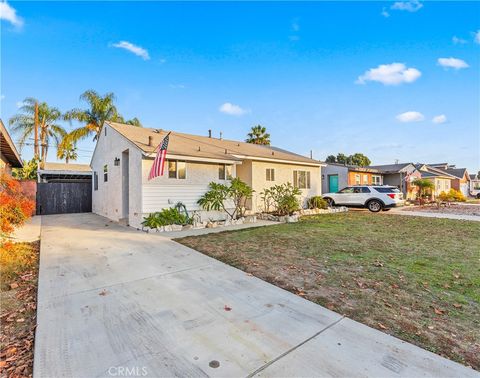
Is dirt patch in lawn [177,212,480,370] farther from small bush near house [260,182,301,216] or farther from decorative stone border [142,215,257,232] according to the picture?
small bush near house [260,182,301,216]

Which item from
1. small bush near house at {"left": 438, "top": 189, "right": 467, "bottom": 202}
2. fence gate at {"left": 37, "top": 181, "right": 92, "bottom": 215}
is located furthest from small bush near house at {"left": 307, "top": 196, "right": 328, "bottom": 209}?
small bush near house at {"left": 438, "top": 189, "right": 467, "bottom": 202}

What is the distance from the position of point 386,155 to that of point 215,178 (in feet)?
116

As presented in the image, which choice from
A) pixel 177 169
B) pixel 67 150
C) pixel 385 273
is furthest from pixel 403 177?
pixel 67 150

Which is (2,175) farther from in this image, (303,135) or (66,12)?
(303,135)

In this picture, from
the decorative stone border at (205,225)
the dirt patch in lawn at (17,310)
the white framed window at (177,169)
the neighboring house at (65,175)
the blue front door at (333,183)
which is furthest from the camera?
the blue front door at (333,183)

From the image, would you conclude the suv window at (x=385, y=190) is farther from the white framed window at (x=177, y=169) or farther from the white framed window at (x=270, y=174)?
the white framed window at (x=177, y=169)

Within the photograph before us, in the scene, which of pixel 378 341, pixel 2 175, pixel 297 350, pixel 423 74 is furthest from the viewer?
pixel 423 74

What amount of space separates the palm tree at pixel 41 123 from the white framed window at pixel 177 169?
20033 millimetres

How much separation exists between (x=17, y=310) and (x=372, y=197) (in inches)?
640

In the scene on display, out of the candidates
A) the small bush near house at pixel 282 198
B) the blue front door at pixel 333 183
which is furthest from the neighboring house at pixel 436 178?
the small bush near house at pixel 282 198

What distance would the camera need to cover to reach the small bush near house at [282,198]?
12.0 meters

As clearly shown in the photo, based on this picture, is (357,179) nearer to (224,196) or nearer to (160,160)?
(224,196)

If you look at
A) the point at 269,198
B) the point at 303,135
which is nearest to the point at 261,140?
the point at 303,135

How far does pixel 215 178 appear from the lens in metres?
11.2
